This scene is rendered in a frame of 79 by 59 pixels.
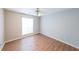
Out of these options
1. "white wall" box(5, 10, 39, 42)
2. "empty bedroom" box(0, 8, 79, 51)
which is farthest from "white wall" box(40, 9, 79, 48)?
"white wall" box(5, 10, 39, 42)

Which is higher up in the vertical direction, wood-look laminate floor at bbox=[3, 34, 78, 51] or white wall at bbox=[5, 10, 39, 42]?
white wall at bbox=[5, 10, 39, 42]

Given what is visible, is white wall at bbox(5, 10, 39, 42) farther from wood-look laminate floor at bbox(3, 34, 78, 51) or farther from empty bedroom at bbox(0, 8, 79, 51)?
wood-look laminate floor at bbox(3, 34, 78, 51)

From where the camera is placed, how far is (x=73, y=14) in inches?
95.2

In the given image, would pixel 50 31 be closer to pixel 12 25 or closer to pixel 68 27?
pixel 68 27

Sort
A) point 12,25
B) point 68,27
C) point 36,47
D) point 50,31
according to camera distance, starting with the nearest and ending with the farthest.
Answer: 1. point 36,47
2. point 68,27
3. point 12,25
4. point 50,31

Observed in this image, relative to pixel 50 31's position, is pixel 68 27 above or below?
above

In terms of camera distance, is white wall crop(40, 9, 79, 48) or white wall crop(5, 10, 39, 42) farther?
white wall crop(5, 10, 39, 42)

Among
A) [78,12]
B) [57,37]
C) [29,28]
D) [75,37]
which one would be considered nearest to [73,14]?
[78,12]

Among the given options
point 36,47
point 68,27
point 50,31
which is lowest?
point 36,47

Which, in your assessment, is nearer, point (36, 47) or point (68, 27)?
point (36, 47)

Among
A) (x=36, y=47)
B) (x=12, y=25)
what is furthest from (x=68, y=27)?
(x=12, y=25)
